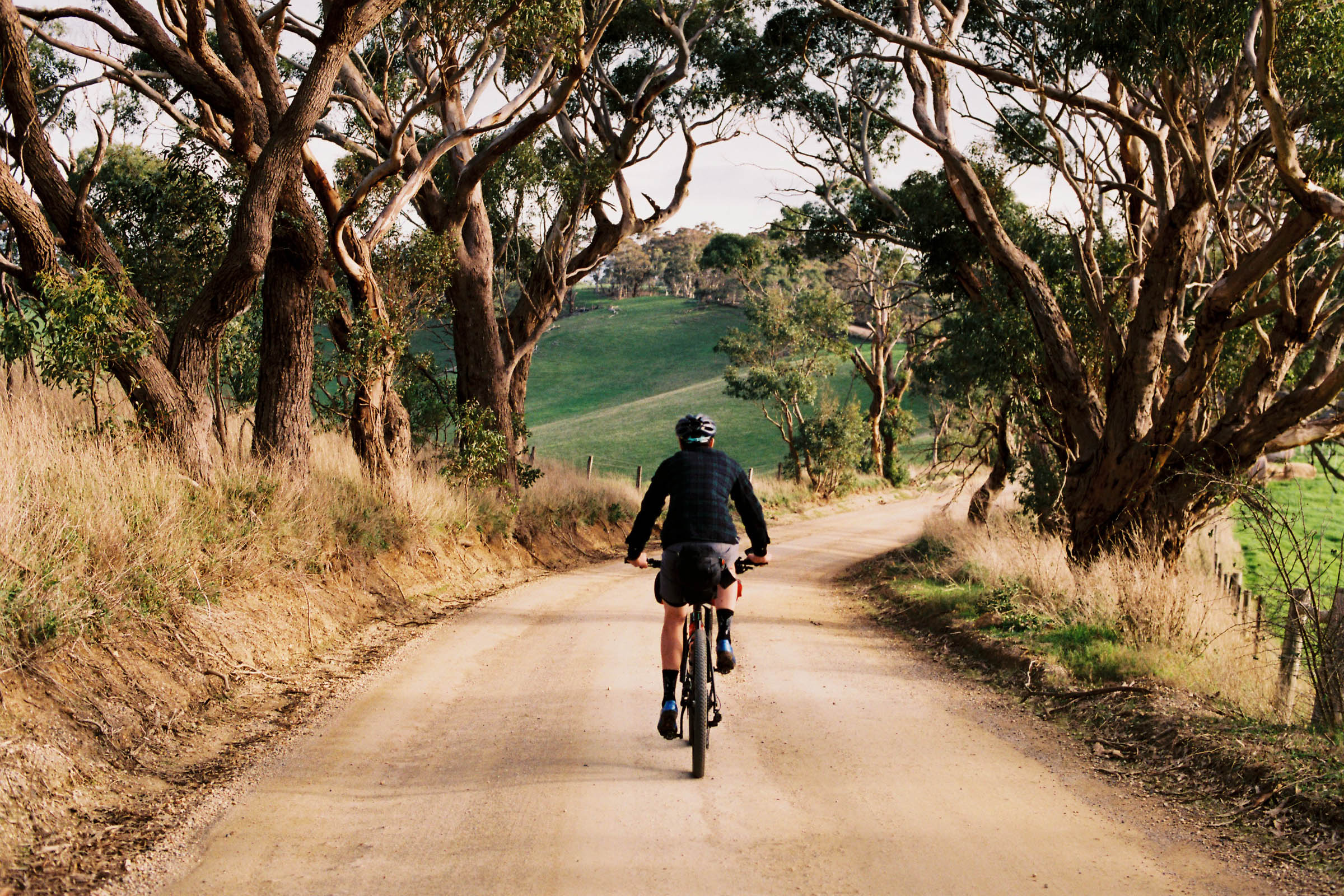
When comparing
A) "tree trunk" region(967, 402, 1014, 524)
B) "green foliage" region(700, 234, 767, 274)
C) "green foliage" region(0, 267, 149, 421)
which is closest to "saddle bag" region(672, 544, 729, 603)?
"green foliage" region(0, 267, 149, 421)

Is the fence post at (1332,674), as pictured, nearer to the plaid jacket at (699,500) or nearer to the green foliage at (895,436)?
the plaid jacket at (699,500)

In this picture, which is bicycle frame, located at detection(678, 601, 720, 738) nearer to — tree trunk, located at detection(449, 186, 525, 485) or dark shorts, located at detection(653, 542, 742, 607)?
dark shorts, located at detection(653, 542, 742, 607)

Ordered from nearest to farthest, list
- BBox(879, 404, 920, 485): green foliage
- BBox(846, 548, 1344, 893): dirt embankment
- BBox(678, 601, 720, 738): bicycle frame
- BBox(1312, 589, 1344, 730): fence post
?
BBox(846, 548, 1344, 893): dirt embankment
BBox(678, 601, 720, 738): bicycle frame
BBox(1312, 589, 1344, 730): fence post
BBox(879, 404, 920, 485): green foliage

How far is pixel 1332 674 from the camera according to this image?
20.8 ft

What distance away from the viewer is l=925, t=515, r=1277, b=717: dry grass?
780 centimetres

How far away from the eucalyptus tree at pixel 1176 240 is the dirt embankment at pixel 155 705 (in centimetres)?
712

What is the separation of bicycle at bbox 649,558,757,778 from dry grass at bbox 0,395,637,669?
3512 mm

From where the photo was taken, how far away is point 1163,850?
493 cm

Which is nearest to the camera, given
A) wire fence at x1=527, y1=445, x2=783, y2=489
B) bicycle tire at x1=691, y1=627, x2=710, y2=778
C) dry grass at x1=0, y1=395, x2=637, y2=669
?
bicycle tire at x1=691, y1=627, x2=710, y2=778

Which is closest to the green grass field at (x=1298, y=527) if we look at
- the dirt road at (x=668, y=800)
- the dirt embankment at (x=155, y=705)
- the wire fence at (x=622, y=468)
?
the dirt road at (x=668, y=800)

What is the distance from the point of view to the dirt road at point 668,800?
4473 mm

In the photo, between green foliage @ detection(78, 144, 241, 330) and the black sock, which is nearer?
the black sock

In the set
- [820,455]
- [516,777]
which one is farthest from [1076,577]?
[820,455]

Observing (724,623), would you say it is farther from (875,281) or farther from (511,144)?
(875,281)
